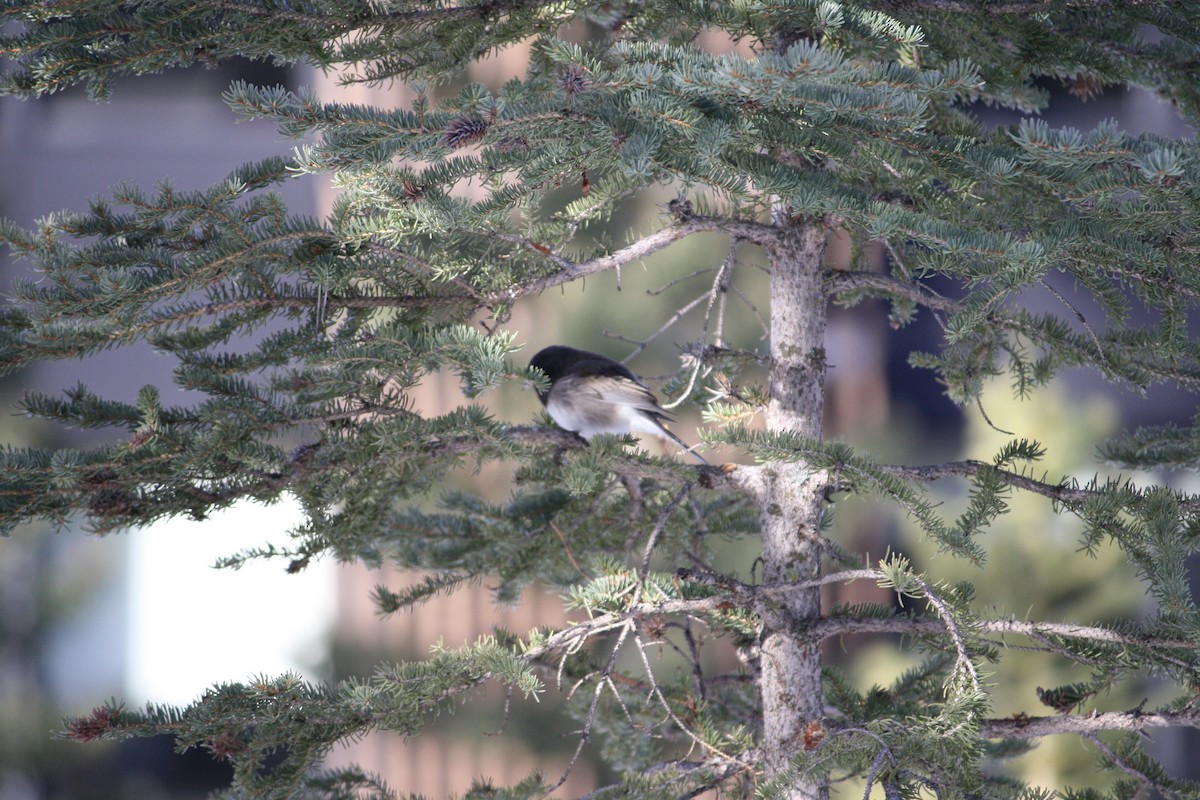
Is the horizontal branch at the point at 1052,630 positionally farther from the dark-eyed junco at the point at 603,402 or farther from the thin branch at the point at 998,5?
the thin branch at the point at 998,5

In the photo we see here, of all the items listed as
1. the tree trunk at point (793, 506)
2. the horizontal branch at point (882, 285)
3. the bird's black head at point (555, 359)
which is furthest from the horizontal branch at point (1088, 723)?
the bird's black head at point (555, 359)

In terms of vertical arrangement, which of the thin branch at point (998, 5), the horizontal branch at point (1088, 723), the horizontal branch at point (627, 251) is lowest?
the horizontal branch at point (1088, 723)

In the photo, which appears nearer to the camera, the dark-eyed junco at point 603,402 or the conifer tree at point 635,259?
the conifer tree at point 635,259

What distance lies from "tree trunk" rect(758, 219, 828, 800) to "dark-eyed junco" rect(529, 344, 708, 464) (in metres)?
0.58

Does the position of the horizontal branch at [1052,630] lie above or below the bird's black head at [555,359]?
below

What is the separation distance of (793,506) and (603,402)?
85cm

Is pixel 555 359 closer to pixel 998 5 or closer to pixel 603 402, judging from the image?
pixel 603 402

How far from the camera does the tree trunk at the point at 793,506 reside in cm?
237

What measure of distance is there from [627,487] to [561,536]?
0.30m

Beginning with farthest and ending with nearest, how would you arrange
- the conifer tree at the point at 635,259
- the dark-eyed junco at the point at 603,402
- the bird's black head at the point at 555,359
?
the bird's black head at the point at 555,359 → the dark-eyed junco at the point at 603,402 → the conifer tree at the point at 635,259

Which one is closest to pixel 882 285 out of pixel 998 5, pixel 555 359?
pixel 998 5

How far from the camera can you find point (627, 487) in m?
2.84

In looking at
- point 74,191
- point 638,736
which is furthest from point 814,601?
point 74,191

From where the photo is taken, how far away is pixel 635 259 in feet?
7.55
